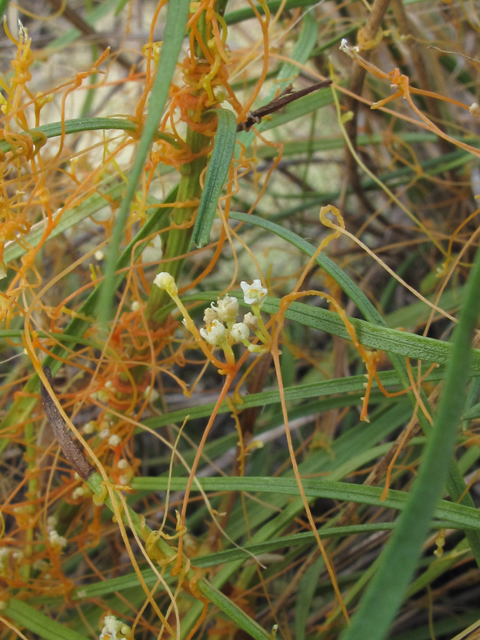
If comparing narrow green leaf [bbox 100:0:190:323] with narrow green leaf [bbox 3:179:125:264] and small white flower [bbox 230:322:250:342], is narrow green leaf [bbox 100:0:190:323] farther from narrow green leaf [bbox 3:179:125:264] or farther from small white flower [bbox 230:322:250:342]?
narrow green leaf [bbox 3:179:125:264]

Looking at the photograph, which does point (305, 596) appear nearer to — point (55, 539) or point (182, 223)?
point (55, 539)

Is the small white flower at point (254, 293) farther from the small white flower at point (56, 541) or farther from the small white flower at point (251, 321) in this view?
the small white flower at point (56, 541)

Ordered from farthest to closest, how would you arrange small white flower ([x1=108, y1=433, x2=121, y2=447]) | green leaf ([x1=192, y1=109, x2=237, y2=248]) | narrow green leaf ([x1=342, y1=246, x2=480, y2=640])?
small white flower ([x1=108, y1=433, x2=121, y2=447]), green leaf ([x1=192, y1=109, x2=237, y2=248]), narrow green leaf ([x1=342, y1=246, x2=480, y2=640])

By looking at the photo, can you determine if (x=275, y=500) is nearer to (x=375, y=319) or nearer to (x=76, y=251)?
(x=375, y=319)

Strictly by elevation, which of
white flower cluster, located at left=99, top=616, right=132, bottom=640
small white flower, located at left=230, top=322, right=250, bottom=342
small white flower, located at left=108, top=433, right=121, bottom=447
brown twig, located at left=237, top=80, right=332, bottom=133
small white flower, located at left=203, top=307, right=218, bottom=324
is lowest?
white flower cluster, located at left=99, top=616, right=132, bottom=640

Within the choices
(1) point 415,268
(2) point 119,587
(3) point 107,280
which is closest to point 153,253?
(1) point 415,268

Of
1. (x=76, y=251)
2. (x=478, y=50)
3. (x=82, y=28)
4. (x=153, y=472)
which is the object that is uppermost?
(x=82, y=28)

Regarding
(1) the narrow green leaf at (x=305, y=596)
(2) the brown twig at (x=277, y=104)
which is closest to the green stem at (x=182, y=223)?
(2) the brown twig at (x=277, y=104)

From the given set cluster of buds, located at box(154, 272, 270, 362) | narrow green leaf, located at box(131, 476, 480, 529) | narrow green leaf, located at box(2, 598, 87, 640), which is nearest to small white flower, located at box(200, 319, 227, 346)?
cluster of buds, located at box(154, 272, 270, 362)
